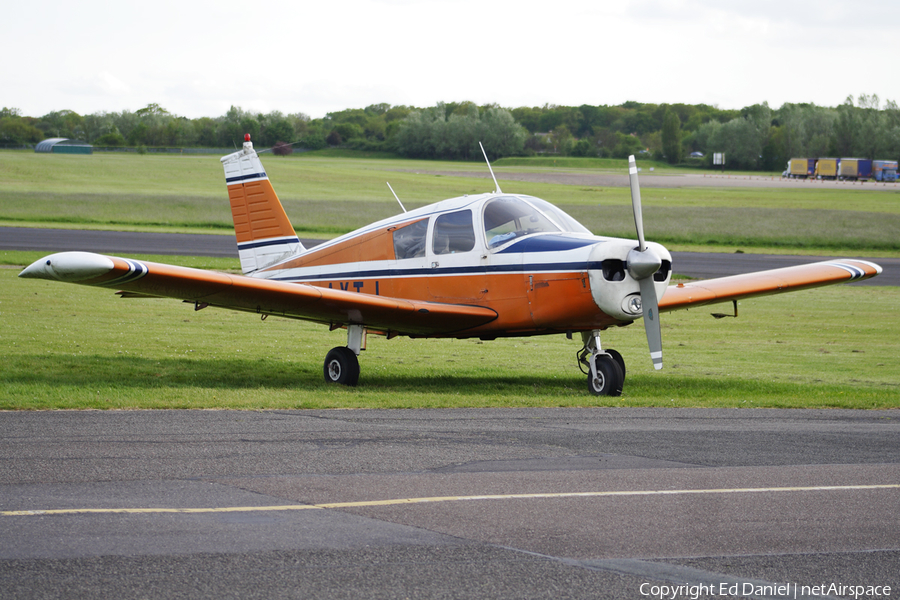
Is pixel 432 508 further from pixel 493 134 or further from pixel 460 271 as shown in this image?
pixel 493 134

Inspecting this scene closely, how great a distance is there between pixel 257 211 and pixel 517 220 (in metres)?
4.98

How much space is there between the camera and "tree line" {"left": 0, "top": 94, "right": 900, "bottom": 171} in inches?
5719

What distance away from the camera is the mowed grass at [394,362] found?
1107 cm

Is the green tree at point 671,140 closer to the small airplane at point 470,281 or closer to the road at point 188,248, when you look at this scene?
the road at point 188,248

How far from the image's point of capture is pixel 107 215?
5094cm

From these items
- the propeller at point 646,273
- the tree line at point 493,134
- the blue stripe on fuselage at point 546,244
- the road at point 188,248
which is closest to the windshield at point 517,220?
the blue stripe on fuselage at point 546,244

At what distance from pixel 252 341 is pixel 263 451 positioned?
9.24 m

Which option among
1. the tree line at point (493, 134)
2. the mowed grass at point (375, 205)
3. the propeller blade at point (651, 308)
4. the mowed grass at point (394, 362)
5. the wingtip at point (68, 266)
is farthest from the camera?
the tree line at point (493, 134)

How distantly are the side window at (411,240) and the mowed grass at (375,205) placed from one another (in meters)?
31.3

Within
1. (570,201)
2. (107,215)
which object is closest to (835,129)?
(570,201)

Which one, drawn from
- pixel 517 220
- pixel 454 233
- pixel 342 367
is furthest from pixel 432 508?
pixel 454 233

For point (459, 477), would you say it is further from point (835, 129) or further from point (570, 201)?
point (835, 129)

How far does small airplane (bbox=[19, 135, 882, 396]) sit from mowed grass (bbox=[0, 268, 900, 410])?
35.3 inches

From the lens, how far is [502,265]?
11828mm
